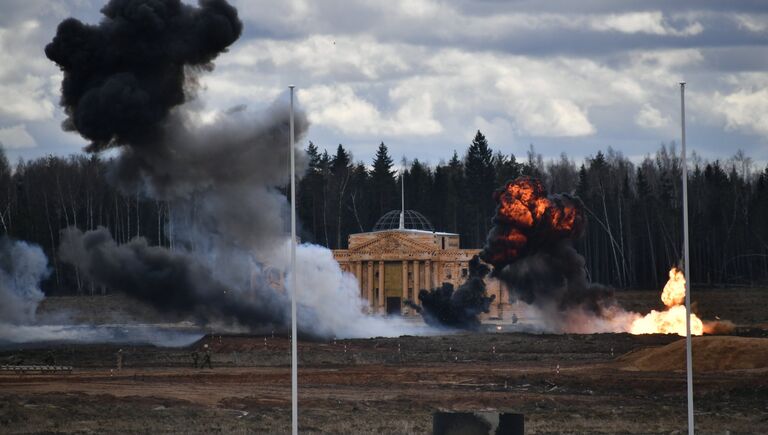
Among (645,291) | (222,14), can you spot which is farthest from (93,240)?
(645,291)

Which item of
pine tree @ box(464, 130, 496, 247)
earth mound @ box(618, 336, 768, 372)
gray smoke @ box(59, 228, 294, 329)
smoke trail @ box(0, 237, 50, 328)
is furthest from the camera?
pine tree @ box(464, 130, 496, 247)

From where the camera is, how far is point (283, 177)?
113m

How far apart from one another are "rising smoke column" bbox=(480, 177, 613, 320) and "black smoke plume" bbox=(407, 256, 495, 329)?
3.38 meters

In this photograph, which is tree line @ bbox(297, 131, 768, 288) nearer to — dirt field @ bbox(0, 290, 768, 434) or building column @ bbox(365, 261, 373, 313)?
building column @ bbox(365, 261, 373, 313)

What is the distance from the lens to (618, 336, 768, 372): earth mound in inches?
3433

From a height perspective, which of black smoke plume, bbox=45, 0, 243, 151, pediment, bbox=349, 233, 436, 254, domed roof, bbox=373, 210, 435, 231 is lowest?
pediment, bbox=349, 233, 436, 254

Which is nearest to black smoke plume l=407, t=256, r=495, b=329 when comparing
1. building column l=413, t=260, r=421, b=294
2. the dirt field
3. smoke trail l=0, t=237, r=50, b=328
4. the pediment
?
building column l=413, t=260, r=421, b=294

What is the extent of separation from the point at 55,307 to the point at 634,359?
68193mm

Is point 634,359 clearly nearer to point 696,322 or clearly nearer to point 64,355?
point 696,322

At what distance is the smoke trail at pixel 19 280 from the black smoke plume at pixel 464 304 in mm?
34455

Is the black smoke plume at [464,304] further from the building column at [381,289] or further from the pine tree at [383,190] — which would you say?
the pine tree at [383,190]

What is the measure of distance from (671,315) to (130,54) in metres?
48.1

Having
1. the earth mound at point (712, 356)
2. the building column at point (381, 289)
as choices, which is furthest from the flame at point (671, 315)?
the building column at point (381, 289)

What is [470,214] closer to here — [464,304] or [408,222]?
[408,222]
